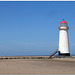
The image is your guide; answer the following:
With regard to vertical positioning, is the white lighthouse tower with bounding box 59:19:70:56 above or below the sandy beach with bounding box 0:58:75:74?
above

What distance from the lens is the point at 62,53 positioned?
4016 cm

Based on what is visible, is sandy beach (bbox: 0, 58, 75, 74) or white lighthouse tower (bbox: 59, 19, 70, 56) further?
white lighthouse tower (bbox: 59, 19, 70, 56)

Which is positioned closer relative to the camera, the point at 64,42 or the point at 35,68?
the point at 35,68

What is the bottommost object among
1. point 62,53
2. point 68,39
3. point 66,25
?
point 62,53

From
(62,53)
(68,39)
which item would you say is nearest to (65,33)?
(68,39)

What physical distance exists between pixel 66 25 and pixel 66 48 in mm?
4902

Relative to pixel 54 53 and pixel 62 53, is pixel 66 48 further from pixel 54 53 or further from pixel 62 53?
pixel 54 53

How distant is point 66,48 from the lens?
131ft

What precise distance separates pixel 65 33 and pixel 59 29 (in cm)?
164

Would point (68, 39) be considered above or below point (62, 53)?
above

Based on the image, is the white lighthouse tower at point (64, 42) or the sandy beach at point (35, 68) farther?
the white lighthouse tower at point (64, 42)

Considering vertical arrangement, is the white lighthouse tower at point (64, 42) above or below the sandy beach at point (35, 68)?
above

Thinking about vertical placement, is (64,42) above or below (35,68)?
above

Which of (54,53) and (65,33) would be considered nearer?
(65,33)
